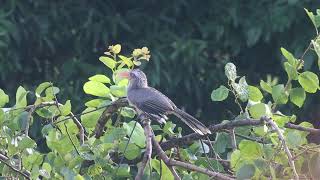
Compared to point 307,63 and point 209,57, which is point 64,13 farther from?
point 307,63

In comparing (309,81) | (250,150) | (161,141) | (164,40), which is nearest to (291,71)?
(309,81)

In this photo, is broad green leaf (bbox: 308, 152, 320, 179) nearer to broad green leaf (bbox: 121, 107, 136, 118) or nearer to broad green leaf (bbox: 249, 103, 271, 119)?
broad green leaf (bbox: 249, 103, 271, 119)

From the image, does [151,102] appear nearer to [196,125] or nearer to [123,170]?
[196,125]

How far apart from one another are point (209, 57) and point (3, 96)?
3.24m

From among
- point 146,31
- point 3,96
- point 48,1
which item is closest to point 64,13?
point 48,1

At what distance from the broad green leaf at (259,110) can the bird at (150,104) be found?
195 millimetres

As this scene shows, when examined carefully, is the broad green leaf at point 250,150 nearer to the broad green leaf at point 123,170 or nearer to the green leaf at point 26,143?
the broad green leaf at point 123,170

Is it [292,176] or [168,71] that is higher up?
[292,176]

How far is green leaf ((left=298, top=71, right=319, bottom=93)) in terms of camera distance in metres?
2.31

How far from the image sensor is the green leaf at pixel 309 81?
7.58ft

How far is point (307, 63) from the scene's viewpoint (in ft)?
16.5

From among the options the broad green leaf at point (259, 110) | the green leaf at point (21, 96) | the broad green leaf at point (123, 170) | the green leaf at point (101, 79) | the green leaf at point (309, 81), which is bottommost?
the broad green leaf at point (123, 170)

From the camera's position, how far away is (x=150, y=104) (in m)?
2.79

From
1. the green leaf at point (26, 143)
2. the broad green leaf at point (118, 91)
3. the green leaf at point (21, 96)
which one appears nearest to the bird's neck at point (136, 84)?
the broad green leaf at point (118, 91)
